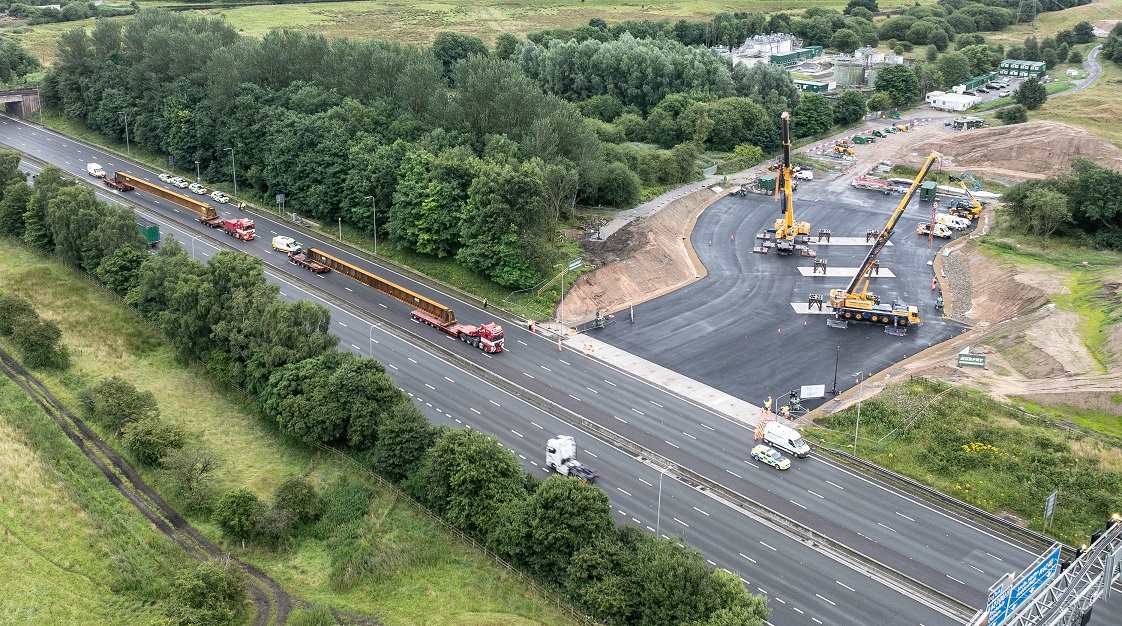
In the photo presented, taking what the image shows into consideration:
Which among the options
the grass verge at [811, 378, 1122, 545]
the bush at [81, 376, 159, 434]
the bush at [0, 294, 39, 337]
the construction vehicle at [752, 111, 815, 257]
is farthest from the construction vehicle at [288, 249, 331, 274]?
the grass verge at [811, 378, 1122, 545]

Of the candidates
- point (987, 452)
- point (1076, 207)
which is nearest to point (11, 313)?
point (987, 452)

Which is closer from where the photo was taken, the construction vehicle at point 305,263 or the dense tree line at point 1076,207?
the construction vehicle at point 305,263

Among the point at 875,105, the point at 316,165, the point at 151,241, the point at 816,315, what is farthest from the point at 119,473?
the point at 875,105

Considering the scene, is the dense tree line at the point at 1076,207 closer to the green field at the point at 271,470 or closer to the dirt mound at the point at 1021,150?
the dirt mound at the point at 1021,150

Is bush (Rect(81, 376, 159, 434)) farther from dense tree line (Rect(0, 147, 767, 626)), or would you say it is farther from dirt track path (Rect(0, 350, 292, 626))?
dirt track path (Rect(0, 350, 292, 626))

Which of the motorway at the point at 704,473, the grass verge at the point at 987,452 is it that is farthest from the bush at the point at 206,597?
the grass verge at the point at 987,452
